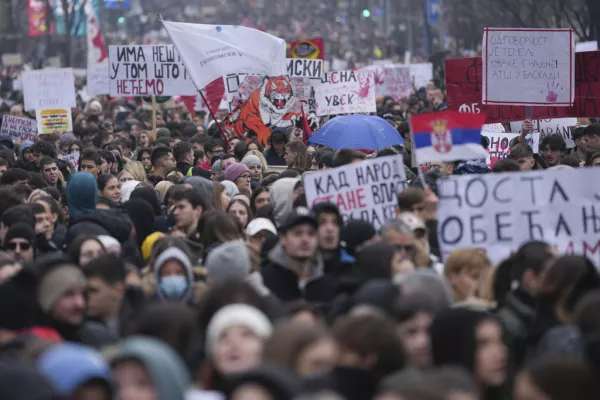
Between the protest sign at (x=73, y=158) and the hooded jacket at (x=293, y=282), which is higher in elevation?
the protest sign at (x=73, y=158)

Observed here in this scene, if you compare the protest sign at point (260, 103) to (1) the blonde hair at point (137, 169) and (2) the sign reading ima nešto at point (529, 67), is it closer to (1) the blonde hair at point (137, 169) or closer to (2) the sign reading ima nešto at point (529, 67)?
(1) the blonde hair at point (137, 169)

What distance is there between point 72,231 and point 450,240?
98.6 inches

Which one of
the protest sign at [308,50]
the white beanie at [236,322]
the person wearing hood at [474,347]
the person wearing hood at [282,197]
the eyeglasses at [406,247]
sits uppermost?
the protest sign at [308,50]

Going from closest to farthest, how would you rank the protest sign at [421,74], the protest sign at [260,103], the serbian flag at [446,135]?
the serbian flag at [446,135] → the protest sign at [260,103] → the protest sign at [421,74]

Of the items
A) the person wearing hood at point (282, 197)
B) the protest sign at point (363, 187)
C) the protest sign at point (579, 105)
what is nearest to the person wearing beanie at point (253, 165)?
the protest sign at point (579, 105)

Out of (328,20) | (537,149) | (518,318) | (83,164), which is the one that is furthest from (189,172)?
(328,20)

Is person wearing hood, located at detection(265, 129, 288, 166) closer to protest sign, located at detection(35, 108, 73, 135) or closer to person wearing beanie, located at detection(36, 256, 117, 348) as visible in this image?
protest sign, located at detection(35, 108, 73, 135)

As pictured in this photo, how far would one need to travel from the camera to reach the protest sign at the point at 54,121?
2088 centimetres

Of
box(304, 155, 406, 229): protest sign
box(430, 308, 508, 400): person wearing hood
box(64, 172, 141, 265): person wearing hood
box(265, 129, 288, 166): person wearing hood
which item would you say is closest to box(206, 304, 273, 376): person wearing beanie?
box(430, 308, 508, 400): person wearing hood

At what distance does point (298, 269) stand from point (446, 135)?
7.88 ft

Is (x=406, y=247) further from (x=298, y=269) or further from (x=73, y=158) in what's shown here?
(x=73, y=158)

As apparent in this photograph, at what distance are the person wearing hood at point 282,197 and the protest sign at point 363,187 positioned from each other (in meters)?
0.76

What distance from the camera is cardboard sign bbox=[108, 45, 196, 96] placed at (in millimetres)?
18953

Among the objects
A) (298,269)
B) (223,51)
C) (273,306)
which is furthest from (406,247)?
(223,51)
